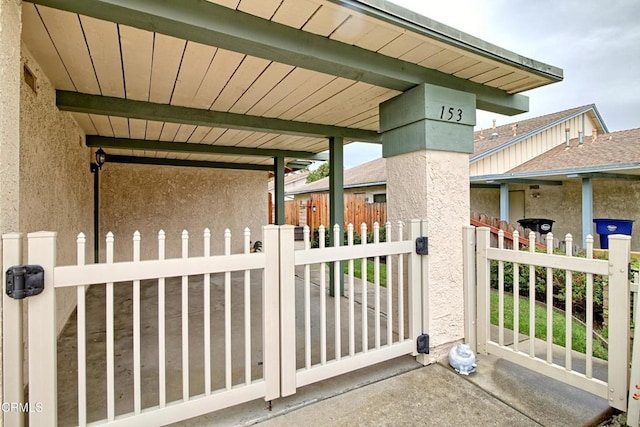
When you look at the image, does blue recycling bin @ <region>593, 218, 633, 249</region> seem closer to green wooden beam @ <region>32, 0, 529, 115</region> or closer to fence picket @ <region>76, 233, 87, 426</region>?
green wooden beam @ <region>32, 0, 529, 115</region>

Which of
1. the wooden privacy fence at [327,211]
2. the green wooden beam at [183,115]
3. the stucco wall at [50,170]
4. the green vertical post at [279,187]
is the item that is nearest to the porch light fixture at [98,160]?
the stucco wall at [50,170]

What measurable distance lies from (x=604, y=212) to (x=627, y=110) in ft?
54.6

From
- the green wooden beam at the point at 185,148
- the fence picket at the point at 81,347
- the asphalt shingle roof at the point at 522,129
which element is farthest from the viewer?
the asphalt shingle roof at the point at 522,129

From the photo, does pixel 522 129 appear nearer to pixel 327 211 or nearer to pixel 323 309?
pixel 327 211

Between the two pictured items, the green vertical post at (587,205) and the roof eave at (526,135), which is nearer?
the green vertical post at (587,205)

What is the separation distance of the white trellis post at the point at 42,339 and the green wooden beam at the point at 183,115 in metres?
2.36

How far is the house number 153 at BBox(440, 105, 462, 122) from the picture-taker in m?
2.70

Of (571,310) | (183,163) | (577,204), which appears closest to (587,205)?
(577,204)

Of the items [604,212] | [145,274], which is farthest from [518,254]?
[604,212]

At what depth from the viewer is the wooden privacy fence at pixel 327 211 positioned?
10.6 m

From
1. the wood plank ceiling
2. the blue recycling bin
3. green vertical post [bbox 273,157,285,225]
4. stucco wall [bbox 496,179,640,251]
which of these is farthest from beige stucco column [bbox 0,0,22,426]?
stucco wall [bbox 496,179,640,251]

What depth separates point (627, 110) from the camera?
64.7 feet

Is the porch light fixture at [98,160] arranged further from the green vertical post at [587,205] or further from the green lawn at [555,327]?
the green vertical post at [587,205]

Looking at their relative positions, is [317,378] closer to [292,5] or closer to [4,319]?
[4,319]
